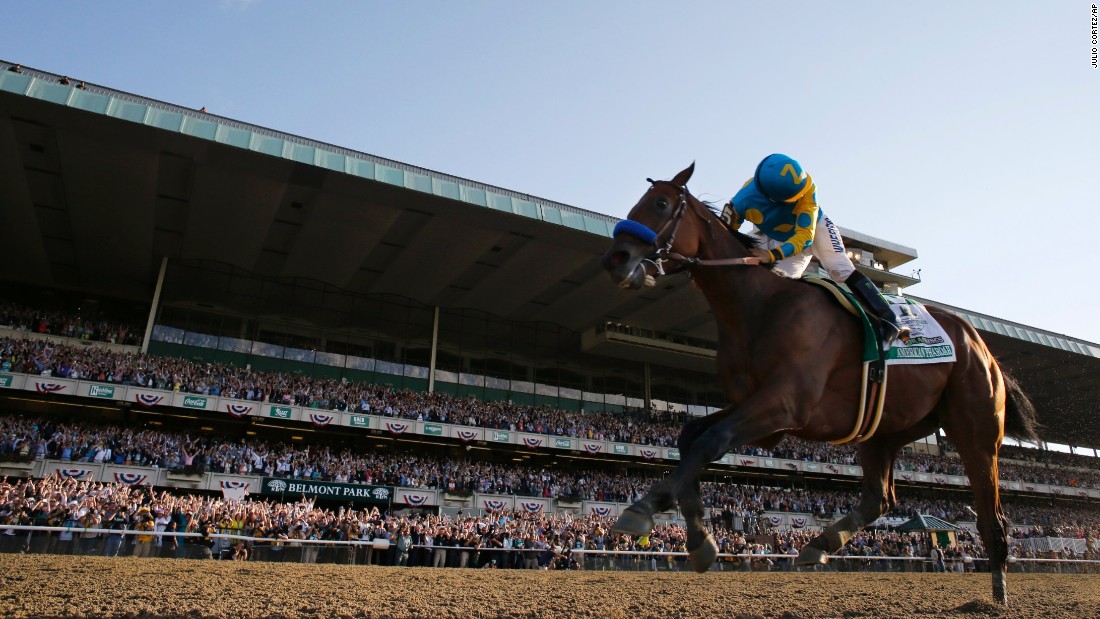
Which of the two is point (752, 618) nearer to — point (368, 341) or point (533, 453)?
point (533, 453)

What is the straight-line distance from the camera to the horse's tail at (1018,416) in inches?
248

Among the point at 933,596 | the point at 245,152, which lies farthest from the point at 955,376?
the point at 245,152

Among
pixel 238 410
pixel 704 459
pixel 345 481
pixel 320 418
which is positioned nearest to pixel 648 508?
pixel 704 459

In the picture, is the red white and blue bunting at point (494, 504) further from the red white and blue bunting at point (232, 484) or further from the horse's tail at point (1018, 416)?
the horse's tail at point (1018, 416)

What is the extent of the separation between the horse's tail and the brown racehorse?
529 millimetres

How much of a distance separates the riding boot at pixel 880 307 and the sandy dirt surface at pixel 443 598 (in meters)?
2.04

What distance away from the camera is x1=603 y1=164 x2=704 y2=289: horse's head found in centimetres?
446

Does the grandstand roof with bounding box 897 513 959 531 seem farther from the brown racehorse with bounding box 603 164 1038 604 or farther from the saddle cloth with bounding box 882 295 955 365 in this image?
the saddle cloth with bounding box 882 295 955 365

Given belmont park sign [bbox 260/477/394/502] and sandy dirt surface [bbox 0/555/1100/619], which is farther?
Answer: belmont park sign [bbox 260/477/394/502]

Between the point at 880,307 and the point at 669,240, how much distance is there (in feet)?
5.80

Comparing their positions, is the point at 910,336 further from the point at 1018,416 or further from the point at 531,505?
the point at 531,505

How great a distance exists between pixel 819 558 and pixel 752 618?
634 mm

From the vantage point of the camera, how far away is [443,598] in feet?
18.5

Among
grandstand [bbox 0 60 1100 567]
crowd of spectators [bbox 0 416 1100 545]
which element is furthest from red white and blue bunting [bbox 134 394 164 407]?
crowd of spectators [bbox 0 416 1100 545]
